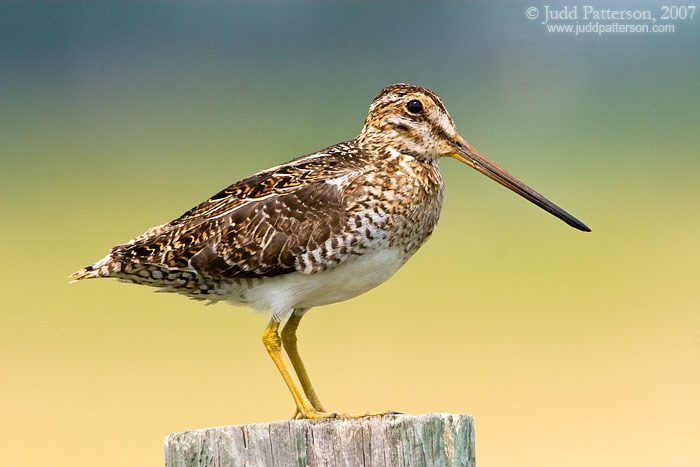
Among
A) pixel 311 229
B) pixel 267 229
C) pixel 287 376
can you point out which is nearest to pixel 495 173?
pixel 311 229

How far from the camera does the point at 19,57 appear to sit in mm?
24422

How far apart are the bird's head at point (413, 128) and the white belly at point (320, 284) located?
0.76 m

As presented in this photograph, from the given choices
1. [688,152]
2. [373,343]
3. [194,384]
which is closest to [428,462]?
[194,384]

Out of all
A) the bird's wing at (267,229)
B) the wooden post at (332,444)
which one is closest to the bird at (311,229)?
the bird's wing at (267,229)

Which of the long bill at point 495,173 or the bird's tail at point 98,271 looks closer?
the bird's tail at point 98,271

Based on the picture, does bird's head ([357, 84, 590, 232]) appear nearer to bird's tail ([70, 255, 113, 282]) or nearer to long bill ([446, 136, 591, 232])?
long bill ([446, 136, 591, 232])

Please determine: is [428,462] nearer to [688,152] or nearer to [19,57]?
[688,152]

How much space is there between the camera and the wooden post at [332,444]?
16.0 ft

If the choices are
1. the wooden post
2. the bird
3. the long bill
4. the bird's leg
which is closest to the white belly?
the bird

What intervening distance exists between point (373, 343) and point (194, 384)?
112 inches

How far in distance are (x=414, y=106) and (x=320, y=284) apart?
137cm

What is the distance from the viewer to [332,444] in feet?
16.0

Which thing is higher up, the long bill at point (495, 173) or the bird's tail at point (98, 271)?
the long bill at point (495, 173)

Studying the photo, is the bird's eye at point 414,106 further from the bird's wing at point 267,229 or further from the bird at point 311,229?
the bird's wing at point 267,229
